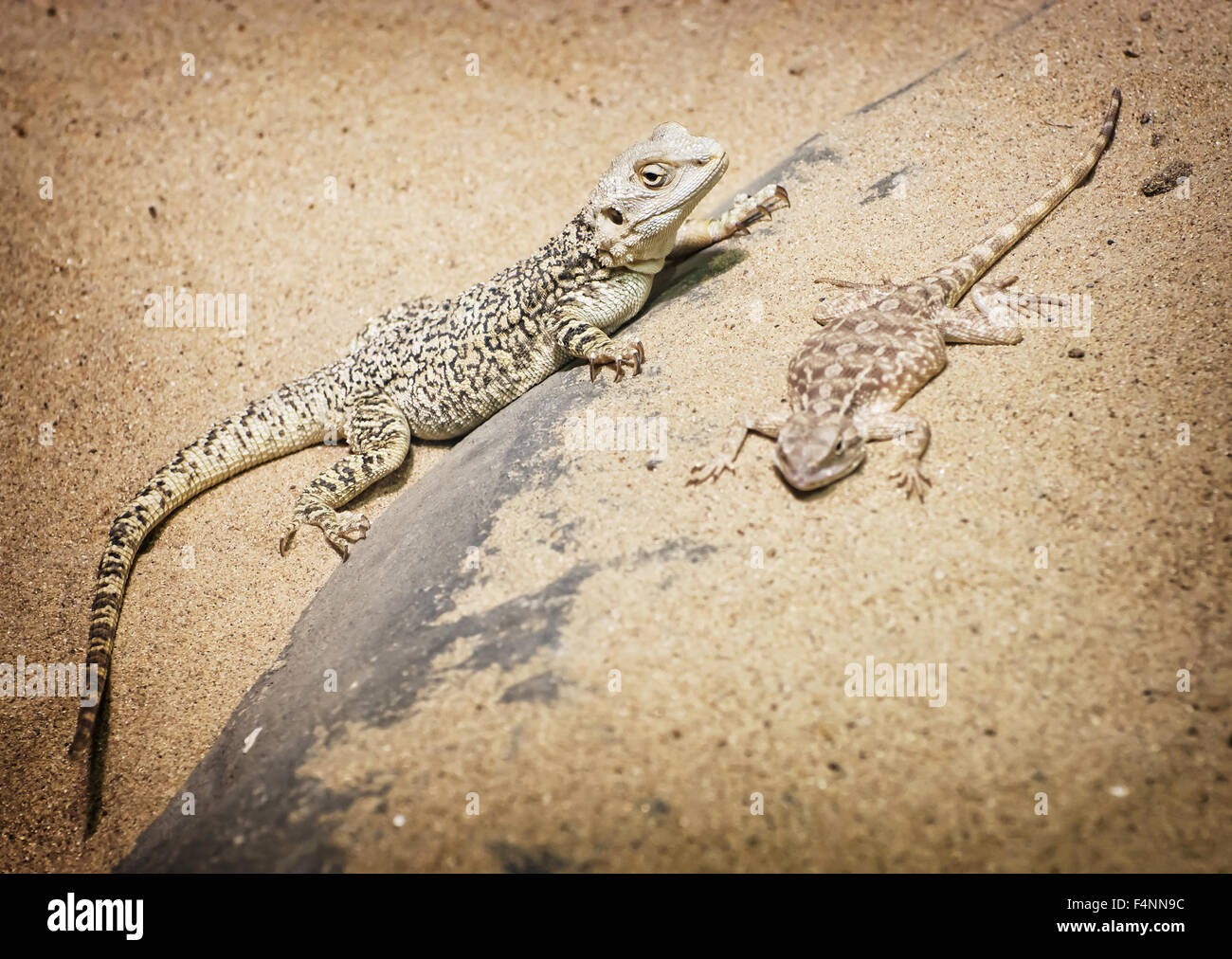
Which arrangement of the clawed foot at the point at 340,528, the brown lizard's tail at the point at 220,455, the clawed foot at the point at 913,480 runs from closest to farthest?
the clawed foot at the point at 913,480 → the clawed foot at the point at 340,528 → the brown lizard's tail at the point at 220,455

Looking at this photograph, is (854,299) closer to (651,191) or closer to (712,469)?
(651,191)

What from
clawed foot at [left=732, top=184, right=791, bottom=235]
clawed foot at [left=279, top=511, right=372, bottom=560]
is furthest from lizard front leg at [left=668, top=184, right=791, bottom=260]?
clawed foot at [left=279, top=511, right=372, bottom=560]

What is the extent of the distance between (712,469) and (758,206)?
10.1ft

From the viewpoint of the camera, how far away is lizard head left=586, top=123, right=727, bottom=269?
558 cm

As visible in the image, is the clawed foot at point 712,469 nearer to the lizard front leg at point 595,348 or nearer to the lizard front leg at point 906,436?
the lizard front leg at point 906,436

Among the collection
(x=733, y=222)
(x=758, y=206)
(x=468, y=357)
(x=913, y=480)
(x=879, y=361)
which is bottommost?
(x=913, y=480)

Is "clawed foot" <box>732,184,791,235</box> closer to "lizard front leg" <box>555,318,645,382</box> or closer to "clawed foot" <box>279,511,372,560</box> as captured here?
"lizard front leg" <box>555,318,645,382</box>

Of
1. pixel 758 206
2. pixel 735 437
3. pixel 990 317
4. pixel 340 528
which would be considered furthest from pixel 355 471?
pixel 990 317

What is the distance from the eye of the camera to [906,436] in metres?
4.19

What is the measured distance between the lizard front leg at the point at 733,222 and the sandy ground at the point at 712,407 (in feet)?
1.18

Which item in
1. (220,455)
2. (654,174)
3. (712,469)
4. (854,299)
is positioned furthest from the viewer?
(220,455)

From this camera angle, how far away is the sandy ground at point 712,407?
3.18m

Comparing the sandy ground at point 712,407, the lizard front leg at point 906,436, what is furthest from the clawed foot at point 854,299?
the lizard front leg at point 906,436
